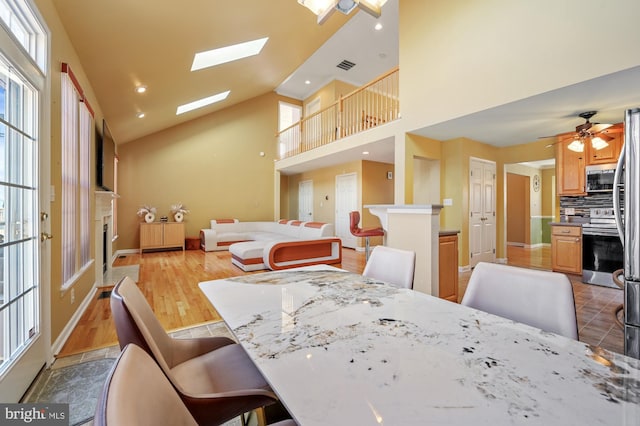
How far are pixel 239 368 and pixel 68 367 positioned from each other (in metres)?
1.63

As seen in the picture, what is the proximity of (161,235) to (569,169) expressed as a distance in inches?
333

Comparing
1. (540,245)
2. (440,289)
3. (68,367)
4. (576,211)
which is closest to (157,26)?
(68,367)

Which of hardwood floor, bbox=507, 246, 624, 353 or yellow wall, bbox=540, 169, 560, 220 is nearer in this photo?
→ hardwood floor, bbox=507, 246, 624, 353

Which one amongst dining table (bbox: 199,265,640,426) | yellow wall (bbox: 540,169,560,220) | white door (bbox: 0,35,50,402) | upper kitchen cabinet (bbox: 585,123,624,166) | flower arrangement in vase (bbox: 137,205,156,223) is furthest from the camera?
yellow wall (bbox: 540,169,560,220)

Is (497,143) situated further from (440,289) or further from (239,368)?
(239,368)

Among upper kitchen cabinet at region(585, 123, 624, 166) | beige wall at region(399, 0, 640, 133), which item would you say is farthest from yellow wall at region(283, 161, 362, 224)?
upper kitchen cabinet at region(585, 123, 624, 166)

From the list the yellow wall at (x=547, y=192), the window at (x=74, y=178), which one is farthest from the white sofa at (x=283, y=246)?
the yellow wall at (x=547, y=192)

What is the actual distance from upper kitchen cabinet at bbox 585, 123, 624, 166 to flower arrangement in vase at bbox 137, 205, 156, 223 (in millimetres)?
8775

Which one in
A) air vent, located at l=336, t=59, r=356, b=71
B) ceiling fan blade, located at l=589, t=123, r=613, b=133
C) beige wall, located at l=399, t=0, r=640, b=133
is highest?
air vent, located at l=336, t=59, r=356, b=71

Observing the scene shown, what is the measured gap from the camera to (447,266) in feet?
9.96

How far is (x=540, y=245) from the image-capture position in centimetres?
815

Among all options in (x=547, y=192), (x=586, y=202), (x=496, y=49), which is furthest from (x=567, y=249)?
(x=547, y=192)

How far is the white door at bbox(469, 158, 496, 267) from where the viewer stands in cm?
509

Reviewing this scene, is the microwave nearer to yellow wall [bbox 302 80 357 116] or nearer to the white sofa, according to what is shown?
the white sofa
